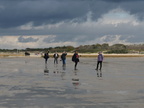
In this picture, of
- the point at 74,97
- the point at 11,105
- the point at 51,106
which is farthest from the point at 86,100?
the point at 11,105

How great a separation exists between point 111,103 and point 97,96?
1942 mm

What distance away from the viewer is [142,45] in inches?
7608

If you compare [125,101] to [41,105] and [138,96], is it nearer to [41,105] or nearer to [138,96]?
[138,96]

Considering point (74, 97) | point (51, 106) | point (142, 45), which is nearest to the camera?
point (51, 106)

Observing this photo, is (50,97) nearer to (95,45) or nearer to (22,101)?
(22,101)

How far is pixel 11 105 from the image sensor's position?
39.4 ft

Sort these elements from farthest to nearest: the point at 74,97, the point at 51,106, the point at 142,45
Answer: the point at 142,45 < the point at 74,97 < the point at 51,106

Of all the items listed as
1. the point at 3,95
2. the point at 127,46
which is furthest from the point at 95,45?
the point at 3,95

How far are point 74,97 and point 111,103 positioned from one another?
2096 mm

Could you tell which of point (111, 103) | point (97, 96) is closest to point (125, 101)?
point (111, 103)

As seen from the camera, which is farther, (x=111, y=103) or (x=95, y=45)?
(x=95, y=45)

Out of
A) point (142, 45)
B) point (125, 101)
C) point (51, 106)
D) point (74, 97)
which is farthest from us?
point (142, 45)

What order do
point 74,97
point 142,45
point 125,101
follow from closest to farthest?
point 125,101, point 74,97, point 142,45

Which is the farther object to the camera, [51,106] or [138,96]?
[138,96]
